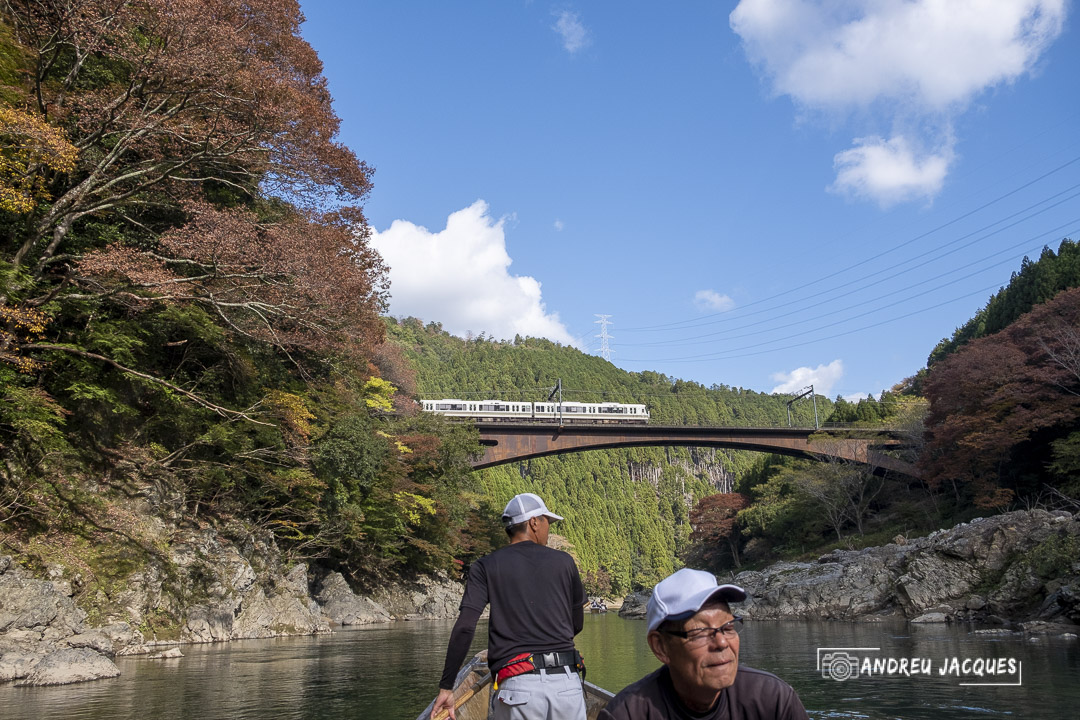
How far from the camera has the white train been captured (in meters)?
47.6

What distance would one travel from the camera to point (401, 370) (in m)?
40.9

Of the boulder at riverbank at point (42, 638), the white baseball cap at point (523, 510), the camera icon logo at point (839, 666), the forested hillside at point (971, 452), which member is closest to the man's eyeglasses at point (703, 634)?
the white baseball cap at point (523, 510)

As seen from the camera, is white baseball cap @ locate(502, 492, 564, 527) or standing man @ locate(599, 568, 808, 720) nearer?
standing man @ locate(599, 568, 808, 720)

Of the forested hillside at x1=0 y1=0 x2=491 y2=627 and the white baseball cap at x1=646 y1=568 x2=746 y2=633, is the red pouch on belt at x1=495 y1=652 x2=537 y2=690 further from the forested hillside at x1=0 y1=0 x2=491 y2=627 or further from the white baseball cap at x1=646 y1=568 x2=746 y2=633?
the forested hillside at x1=0 y1=0 x2=491 y2=627

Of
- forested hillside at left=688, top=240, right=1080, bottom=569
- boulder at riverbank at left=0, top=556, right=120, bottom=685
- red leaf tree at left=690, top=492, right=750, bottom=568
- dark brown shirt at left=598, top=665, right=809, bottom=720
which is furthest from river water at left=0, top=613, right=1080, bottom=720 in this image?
red leaf tree at left=690, top=492, right=750, bottom=568

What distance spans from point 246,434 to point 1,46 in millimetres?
9597

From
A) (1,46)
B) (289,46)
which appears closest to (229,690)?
(1,46)

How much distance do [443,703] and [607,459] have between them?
421 ft

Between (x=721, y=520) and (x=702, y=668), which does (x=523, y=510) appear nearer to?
(x=702, y=668)

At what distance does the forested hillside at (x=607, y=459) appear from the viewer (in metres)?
97.4

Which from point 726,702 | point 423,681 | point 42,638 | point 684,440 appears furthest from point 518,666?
point 684,440

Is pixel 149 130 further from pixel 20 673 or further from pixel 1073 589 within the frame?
pixel 1073 589

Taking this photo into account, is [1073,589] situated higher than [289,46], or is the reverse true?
[289,46]

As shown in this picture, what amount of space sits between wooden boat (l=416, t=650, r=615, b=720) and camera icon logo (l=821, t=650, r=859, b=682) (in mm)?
7081
